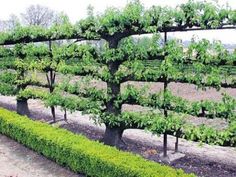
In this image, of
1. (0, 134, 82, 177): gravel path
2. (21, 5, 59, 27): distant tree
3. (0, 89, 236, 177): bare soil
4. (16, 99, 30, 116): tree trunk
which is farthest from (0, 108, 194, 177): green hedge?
(21, 5, 59, 27): distant tree

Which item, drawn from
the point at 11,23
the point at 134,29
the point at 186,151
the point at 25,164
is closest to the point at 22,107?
the point at 25,164

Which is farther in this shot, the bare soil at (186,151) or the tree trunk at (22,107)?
the tree trunk at (22,107)

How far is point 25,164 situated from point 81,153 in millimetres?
1593

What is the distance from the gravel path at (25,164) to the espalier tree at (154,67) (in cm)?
156

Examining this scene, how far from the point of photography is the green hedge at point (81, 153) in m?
6.44

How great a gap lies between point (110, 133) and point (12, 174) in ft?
8.10

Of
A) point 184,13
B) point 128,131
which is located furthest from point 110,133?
point 184,13

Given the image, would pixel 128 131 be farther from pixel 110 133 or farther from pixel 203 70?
pixel 203 70

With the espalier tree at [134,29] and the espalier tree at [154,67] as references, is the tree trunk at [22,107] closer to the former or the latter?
the espalier tree at [154,67]

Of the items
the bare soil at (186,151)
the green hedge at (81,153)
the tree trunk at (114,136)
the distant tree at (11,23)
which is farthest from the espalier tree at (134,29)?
the distant tree at (11,23)

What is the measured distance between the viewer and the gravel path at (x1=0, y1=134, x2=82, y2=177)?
788 cm

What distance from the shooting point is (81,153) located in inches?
296

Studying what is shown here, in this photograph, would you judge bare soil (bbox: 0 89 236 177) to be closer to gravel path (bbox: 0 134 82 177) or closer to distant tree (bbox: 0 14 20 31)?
gravel path (bbox: 0 134 82 177)

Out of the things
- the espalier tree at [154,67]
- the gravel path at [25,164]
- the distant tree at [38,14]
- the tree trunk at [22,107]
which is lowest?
the gravel path at [25,164]
